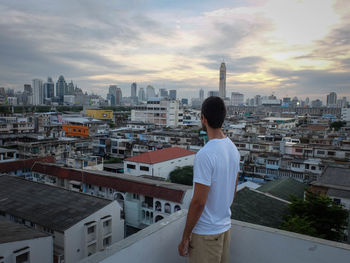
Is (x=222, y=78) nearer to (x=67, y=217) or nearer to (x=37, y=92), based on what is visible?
(x=37, y=92)

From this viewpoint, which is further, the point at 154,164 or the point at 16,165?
the point at 154,164

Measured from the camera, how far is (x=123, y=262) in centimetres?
161

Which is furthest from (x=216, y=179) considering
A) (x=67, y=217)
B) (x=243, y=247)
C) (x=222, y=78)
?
(x=222, y=78)

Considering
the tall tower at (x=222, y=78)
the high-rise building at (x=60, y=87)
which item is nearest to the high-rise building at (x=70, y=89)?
the high-rise building at (x=60, y=87)

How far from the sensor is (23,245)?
18.4 feet

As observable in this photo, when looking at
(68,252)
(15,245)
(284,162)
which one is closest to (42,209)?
(68,252)

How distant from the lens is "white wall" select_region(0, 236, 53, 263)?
17.4 feet

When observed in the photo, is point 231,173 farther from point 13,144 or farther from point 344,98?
point 344,98

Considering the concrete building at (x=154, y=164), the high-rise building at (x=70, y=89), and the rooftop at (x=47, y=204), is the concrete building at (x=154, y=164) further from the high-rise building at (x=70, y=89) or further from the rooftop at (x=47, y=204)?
the high-rise building at (x=70, y=89)

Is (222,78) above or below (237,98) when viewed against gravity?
above

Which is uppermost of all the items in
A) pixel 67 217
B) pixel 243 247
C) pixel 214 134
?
pixel 214 134

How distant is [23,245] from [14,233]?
0.48 meters

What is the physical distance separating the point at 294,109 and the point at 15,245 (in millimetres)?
91454

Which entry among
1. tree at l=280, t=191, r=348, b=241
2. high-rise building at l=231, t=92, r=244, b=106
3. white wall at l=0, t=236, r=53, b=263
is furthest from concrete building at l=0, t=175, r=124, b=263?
high-rise building at l=231, t=92, r=244, b=106
